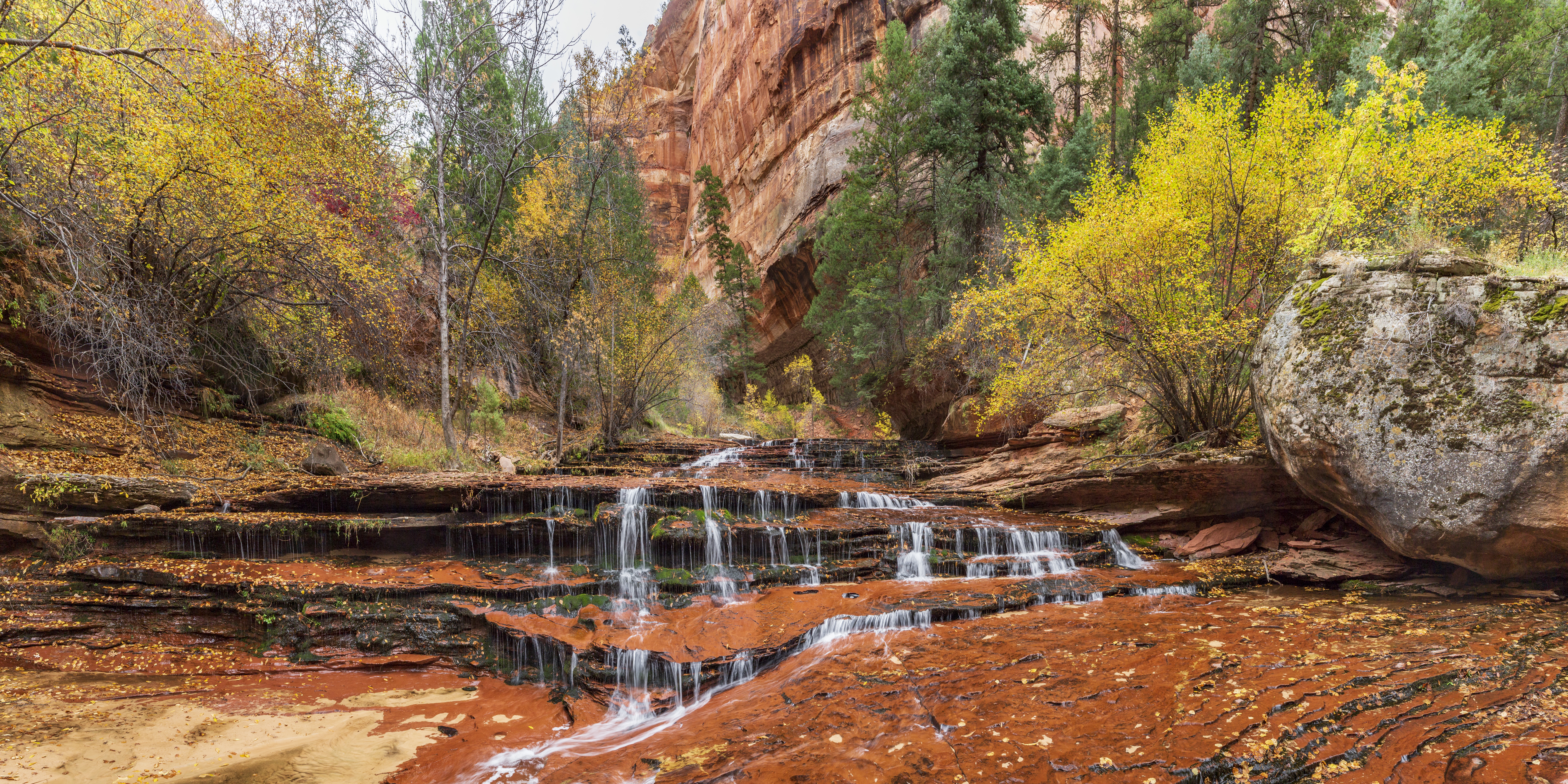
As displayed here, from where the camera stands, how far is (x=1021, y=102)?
21453 millimetres

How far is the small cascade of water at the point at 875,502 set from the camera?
12008 mm

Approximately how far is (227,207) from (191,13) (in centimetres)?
248

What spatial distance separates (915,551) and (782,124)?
118 feet

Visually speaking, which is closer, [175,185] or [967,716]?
[967,716]

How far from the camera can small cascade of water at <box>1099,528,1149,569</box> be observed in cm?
977

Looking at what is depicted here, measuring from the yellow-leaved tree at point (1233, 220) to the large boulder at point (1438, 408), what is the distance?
1704 millimetres

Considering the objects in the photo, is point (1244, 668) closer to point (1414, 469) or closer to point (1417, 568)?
point (1414, 469)

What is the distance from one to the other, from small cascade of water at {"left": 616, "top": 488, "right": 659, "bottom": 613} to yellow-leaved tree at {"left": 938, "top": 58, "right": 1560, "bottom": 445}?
7.79 metres

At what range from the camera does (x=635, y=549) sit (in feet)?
30.2

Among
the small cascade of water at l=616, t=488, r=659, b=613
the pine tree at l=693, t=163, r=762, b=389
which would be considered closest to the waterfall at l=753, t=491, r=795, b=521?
the small cascade of water at l=616, t=488, r=659, b=613

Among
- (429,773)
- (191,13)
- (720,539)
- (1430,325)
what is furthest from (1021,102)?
(429,773)

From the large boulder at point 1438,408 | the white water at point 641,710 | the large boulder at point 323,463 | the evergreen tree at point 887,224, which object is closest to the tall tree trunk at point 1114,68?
the evergreen tree at point 887,224

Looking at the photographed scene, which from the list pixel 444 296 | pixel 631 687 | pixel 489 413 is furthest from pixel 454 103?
pixel 631 687

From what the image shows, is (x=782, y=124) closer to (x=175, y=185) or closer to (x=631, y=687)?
(x=175, y=185)
